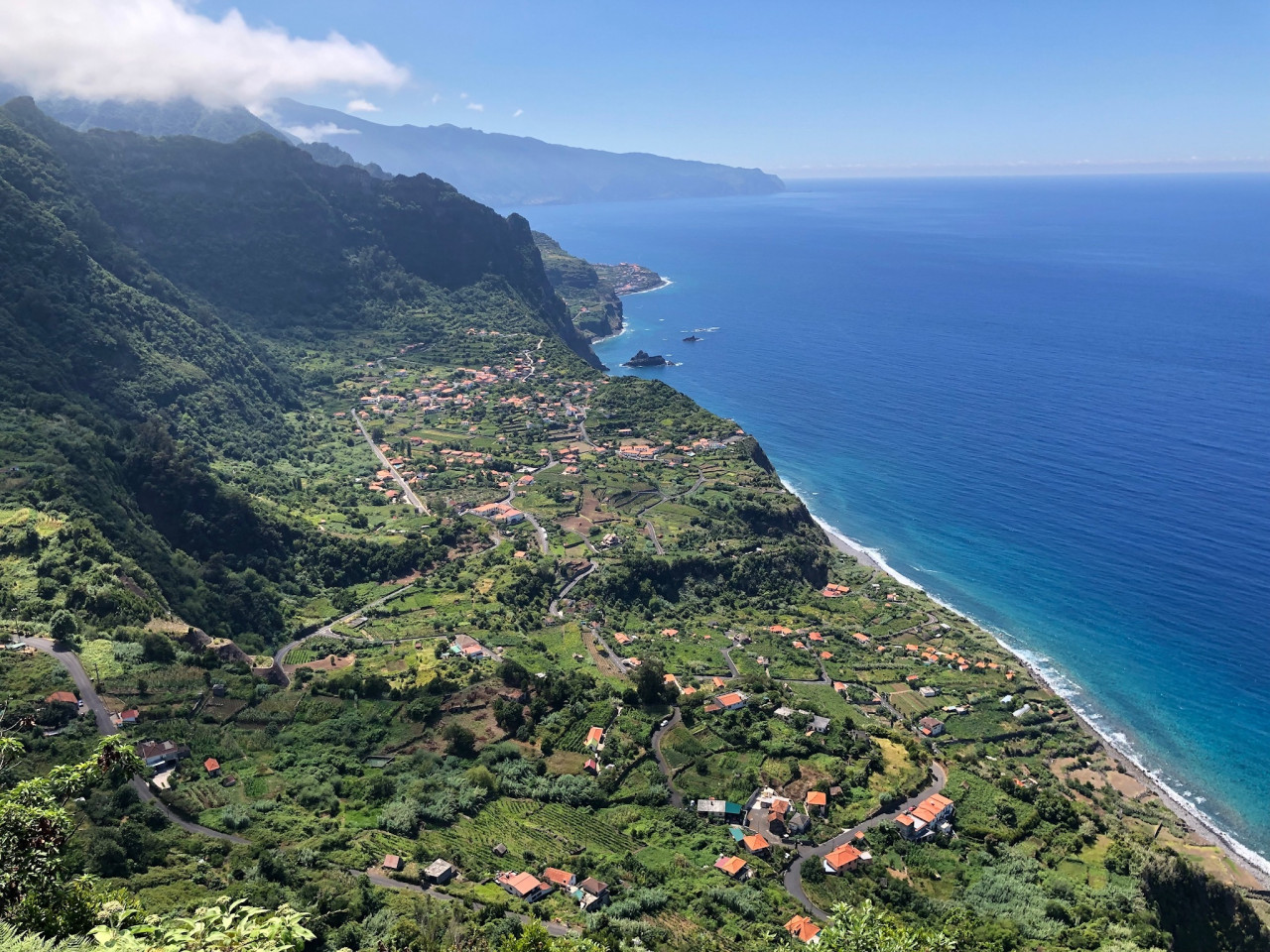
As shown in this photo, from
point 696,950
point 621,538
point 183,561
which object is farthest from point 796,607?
point 183,561

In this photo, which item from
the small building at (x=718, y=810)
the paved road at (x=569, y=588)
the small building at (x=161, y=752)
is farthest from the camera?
the paved road at (x=569, y=588)

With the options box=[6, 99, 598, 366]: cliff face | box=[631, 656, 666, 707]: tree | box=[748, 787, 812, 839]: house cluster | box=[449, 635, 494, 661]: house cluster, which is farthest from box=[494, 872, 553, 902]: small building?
box=[6, 99, 598, 366]: cliff face

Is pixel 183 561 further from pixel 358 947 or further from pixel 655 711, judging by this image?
pixel 358 947

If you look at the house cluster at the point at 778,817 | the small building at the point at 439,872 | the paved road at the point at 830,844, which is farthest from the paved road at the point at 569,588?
the small building at the point at 439,872

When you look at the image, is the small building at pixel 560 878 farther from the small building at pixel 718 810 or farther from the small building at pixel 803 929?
the small building at pixel 803 929

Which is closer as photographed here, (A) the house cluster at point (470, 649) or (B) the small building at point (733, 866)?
(B) the small building at point (733, 866)

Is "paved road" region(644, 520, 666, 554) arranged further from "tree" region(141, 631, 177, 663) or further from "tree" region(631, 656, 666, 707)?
"tree" region(141, 631, 177, 663)
